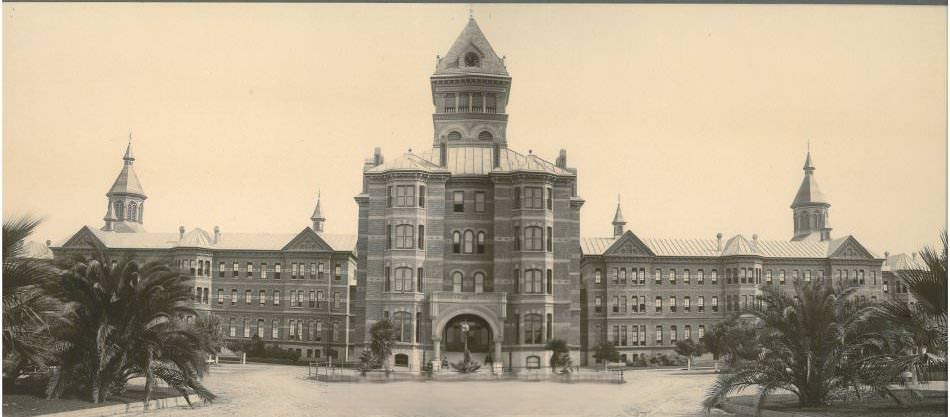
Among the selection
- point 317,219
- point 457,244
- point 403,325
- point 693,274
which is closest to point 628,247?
point 693,274

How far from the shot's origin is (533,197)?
28688mm

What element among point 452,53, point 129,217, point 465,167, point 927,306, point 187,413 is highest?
point 452,53

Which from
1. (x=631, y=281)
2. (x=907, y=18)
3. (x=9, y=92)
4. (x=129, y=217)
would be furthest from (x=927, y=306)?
(x=9, y=92)

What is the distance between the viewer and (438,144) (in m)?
25.8

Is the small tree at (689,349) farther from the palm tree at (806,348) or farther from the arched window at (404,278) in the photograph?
the arched window at (404,278)

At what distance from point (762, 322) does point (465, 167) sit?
34.0 feet

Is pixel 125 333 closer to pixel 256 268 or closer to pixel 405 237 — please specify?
pixel 256 268

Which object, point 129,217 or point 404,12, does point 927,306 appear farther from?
point 129,217

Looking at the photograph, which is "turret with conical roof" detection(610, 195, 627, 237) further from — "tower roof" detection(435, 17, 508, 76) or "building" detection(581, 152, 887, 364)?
"tower roof" detection(435, 17, 508, 76)

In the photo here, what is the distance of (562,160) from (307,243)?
24.9 feet

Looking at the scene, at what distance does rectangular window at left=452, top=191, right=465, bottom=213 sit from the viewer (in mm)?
27656

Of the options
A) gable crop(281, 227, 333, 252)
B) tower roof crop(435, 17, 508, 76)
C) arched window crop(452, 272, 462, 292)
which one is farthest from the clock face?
arched window crop(452, 272, 462, 292)

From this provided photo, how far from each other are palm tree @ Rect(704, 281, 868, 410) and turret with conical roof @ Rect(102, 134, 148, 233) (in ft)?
49.3

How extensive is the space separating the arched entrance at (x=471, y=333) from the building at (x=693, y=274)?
298cm
